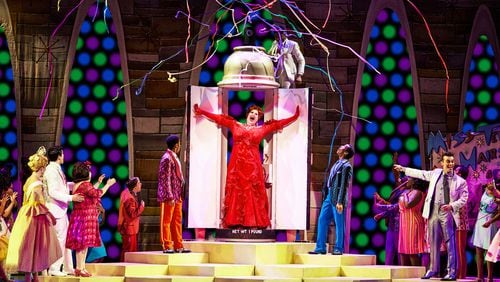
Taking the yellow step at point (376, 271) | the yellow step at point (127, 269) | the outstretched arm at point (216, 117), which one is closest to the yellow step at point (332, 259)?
the yellow step at point (376, 271)

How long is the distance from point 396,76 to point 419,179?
13.8 feet

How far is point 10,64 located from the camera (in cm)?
1546

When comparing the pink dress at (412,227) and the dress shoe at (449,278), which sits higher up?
the pink dress at (412,227)

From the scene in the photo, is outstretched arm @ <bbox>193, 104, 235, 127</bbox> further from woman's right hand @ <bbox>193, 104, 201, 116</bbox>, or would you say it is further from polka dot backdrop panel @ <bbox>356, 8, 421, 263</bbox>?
polka dot backdrop panel @ <bbox>356, 8, 421, 263</bbox>

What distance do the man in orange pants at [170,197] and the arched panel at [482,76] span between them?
6.29 meters

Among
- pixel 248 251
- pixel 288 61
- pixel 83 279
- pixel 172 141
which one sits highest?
pixel 288 61

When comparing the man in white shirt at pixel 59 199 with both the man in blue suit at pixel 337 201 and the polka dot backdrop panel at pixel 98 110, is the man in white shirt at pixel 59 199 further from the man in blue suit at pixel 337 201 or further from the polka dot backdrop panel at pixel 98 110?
the polka dot backdrop panel at pixel 98 110

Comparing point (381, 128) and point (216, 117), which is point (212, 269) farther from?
point (381, 128)

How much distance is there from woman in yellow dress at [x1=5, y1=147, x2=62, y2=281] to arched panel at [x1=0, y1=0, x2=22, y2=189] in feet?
17.6

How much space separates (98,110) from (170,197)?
206 inches

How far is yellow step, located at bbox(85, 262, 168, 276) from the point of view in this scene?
10367mm

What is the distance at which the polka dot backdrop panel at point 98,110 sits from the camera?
1538 cm

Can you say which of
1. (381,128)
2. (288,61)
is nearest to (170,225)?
(288,61)

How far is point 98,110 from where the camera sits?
15.6m
